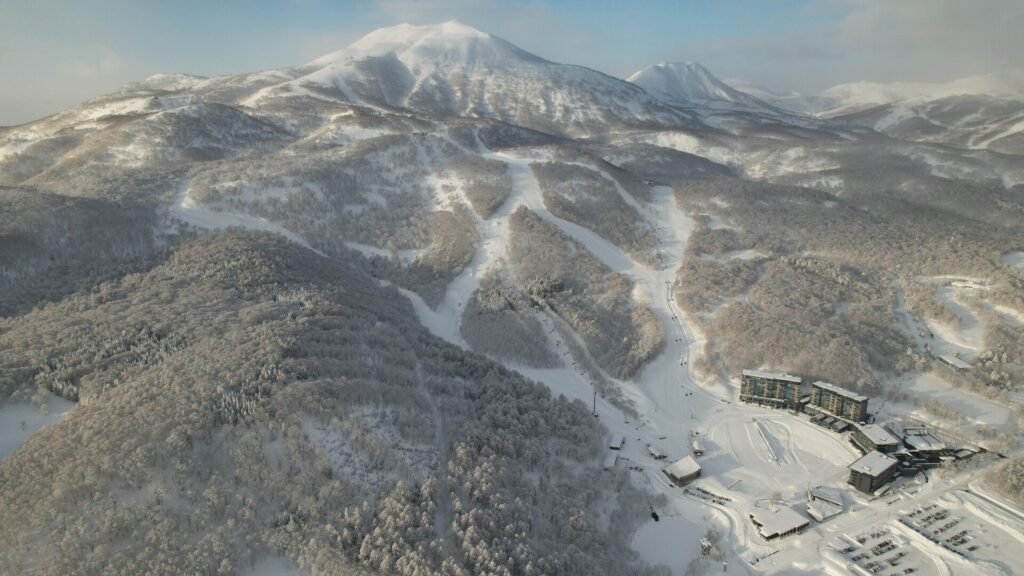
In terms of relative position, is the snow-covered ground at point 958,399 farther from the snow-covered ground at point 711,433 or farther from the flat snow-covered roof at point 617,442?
the flat snow-covered roof at point 617,442

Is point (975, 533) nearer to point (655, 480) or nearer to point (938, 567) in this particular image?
point (938, 567)

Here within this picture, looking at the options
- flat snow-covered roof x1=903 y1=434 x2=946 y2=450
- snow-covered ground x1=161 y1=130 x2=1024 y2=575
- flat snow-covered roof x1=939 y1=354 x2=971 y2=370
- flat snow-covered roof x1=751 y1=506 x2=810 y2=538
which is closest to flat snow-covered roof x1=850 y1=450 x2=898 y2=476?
snow-covered ground x1=161 y1=130 x2=1024 y2=575

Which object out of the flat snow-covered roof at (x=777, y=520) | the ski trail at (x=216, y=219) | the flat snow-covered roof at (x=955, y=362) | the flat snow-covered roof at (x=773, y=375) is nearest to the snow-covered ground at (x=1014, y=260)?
the flat snow-covered roof at (x=955, y=362)

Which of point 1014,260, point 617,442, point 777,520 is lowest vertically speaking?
point 617,442

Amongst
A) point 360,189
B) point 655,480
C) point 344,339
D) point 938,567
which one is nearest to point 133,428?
point 344,339

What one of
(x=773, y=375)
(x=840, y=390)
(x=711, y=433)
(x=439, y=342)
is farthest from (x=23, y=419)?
(x=840, y=390)

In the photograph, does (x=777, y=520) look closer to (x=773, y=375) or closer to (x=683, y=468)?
(x=683, y=468)
